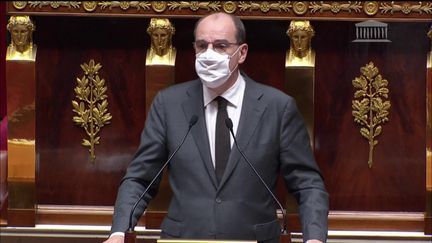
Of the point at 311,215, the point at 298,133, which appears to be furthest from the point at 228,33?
the point at 311,215

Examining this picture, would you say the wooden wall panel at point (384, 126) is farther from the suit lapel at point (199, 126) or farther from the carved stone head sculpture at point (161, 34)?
the suit lapel at point (199, 126)

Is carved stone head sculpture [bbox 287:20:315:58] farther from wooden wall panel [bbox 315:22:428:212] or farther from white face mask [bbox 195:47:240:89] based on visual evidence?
white face mask [bbox 195:47:240:89]

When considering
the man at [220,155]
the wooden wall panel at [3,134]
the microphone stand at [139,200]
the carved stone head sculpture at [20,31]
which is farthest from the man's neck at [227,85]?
the wooden wall panel at [3,134]

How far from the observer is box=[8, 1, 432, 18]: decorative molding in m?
2.59

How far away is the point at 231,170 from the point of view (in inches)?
82.1

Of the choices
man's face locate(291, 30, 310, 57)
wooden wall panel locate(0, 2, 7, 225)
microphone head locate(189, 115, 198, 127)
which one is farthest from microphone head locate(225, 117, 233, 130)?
wooden wall panel locate(0, 2, 7, 225)

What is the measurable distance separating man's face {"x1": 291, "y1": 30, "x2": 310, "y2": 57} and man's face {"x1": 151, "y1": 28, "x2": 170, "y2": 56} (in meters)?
0.33

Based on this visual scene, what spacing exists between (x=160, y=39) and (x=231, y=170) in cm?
65

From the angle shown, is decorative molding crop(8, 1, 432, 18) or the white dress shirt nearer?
the white dress shirt

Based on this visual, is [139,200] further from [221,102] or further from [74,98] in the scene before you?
[74,98]

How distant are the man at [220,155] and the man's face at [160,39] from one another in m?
0.48

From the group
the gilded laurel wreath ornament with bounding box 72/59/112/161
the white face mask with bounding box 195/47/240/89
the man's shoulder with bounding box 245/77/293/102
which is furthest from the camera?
the gilded laurel wreath ornament with bounding box 72/59/112/161

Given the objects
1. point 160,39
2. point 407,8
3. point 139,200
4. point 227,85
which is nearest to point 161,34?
point 160,39

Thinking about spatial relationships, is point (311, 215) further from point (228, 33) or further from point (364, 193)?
point (364, 193)
